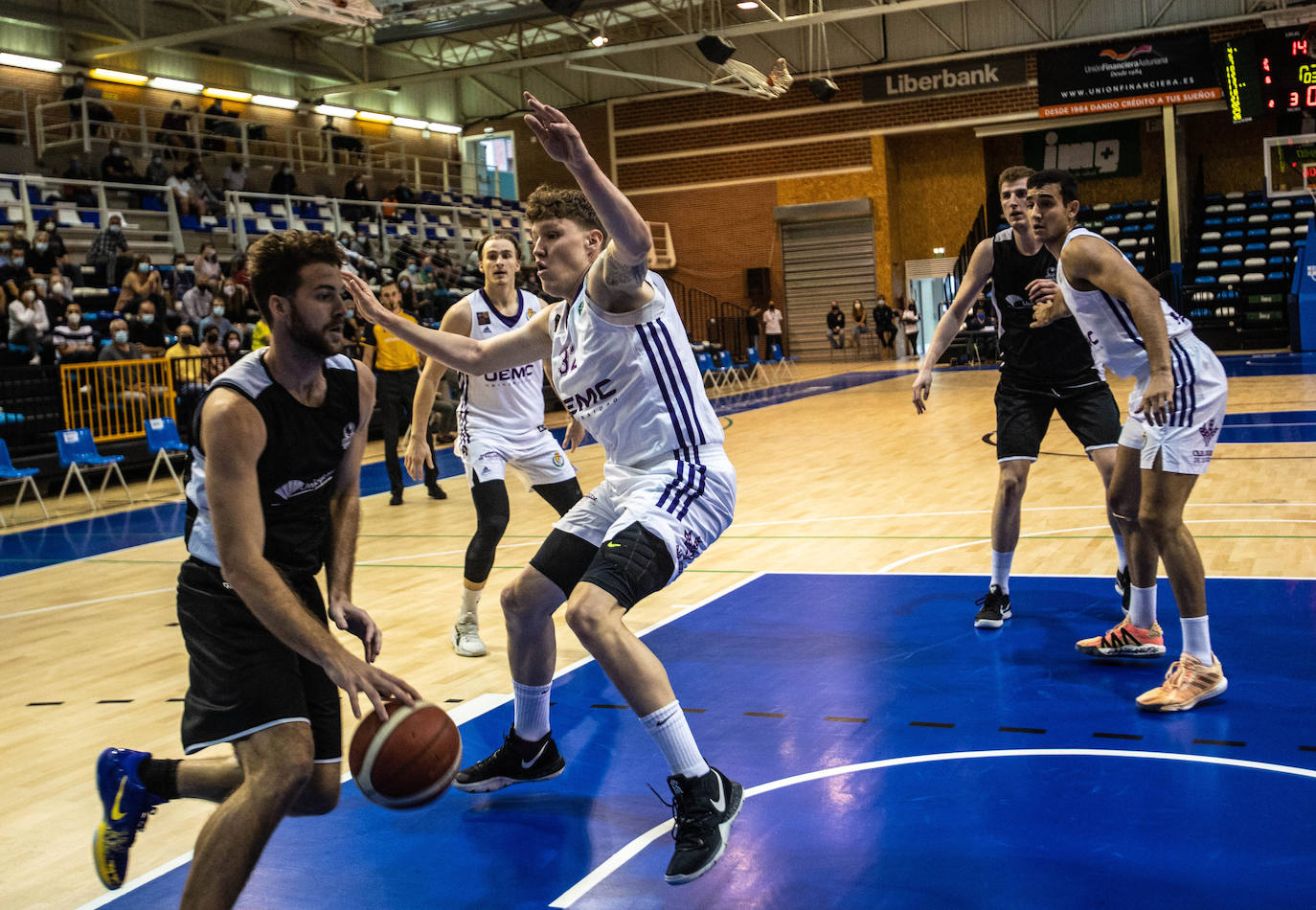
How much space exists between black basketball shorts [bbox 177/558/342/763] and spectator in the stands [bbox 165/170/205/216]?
17.9 meters

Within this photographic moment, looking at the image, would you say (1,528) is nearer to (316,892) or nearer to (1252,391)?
(316,892)

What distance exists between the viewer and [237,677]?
268 centimetres

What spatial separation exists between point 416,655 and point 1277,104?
21979 millimetres

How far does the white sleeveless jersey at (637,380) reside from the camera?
3.41 metres

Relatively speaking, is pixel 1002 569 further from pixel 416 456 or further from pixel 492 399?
pixel 416 456

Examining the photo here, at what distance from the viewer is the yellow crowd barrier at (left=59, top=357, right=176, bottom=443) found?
12695 mm

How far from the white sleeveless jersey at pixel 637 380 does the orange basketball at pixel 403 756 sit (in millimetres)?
1074

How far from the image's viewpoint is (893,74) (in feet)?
94.3

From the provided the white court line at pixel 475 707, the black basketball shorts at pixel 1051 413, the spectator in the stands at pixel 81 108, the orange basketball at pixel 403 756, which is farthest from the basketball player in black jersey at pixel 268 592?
the spectator in the stands at pixel 81 108

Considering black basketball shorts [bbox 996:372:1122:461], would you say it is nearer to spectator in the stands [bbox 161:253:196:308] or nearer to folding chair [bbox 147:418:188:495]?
folding chair [bbox 147:418:188:495]

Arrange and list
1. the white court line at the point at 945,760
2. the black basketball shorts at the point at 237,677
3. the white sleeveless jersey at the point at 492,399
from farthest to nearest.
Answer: the white sleeveless jersey at the point at 492,399 < the white court line at the point at 945,760 < the black basketball shorts at the point at 237,677

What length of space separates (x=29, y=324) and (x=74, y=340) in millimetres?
490

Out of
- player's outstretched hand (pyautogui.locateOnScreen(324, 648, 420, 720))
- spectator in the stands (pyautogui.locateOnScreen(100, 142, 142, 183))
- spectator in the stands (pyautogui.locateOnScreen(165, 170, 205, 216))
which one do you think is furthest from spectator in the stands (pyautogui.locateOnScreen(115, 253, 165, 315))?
player's outstretched hand (pyautogui.locateOnScreen(324, 648, 420, 720))

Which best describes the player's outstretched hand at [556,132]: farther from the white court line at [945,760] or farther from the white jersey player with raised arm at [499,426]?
the white jersey player with raised arm at [499,426]
